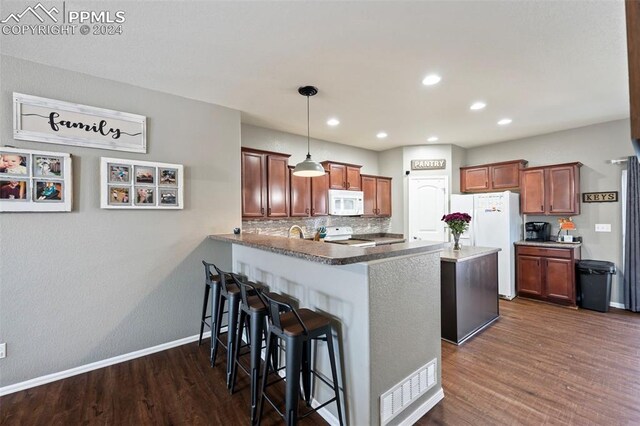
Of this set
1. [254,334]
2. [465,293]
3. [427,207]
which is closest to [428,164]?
[427,207]

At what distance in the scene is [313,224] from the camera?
5.11m

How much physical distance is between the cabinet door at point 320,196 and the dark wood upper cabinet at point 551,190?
3414 mm

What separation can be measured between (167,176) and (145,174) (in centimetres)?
20

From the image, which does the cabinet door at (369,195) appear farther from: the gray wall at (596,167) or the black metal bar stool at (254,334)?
the black metal bar stool at (254,334)

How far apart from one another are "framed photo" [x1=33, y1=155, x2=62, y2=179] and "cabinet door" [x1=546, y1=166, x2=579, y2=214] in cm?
644

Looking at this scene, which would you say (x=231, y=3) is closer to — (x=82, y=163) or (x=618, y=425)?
(x=82, y=163)

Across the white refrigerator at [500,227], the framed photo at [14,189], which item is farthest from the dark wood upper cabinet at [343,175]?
the framed photo at [14,189]

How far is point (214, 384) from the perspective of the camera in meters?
2.41

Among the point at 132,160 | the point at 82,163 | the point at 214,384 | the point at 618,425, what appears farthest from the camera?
the point at 132,160

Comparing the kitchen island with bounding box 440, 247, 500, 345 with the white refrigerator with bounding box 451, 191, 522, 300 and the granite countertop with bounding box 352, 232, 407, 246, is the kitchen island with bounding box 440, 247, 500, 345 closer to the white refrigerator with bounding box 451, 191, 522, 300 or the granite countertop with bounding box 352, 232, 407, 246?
the white refrigerator with bounding box 451, 191, 522, 300

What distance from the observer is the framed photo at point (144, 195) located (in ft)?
9.47

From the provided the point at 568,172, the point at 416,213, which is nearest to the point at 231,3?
the point at 416,213

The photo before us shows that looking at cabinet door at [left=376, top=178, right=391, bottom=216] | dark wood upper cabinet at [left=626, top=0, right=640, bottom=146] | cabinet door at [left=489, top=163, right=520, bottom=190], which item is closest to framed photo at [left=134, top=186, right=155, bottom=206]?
dark wood upper cabinet at [left=626, top=0, right=640, bottom=146]

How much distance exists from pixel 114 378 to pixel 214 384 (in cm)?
94
